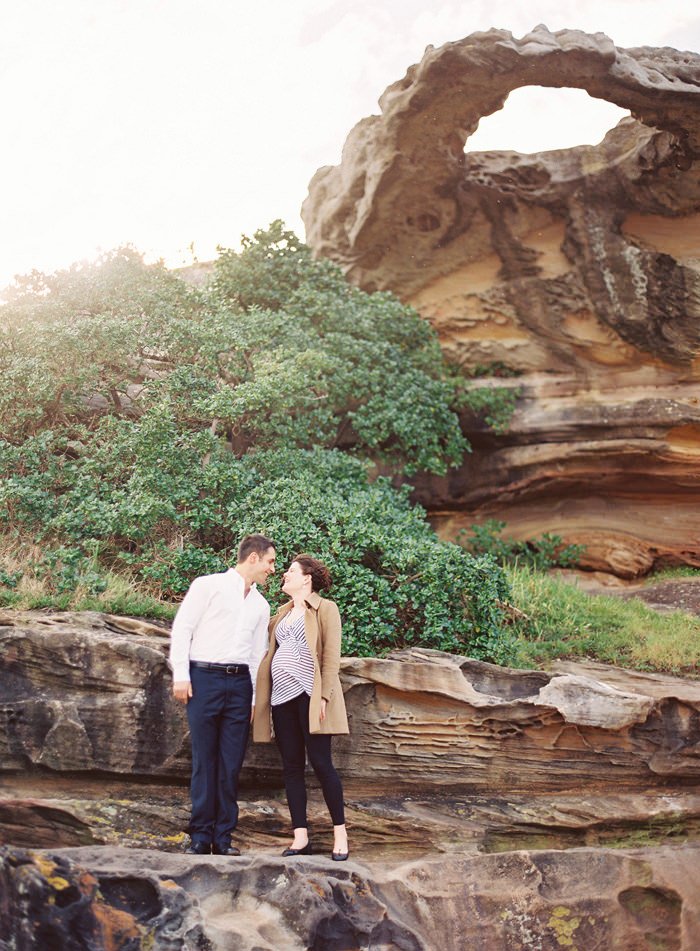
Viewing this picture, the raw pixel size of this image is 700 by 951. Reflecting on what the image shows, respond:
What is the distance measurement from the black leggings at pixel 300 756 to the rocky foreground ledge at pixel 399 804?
0.32 m

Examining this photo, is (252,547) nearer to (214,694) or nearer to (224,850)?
(214,694)

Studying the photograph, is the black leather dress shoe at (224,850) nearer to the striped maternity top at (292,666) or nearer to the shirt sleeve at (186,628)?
the striped maternity top at (292,666)

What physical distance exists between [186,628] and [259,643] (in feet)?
1.63

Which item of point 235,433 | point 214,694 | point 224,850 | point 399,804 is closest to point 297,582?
point 214,694

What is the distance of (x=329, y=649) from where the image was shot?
5.22m

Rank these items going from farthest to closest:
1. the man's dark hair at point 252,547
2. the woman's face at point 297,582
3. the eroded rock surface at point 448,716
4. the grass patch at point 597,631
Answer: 1. the grass patch at point 597,631
2. the eroded rock surface at point 448,716
3. the woman's face at point 297,582
4. the man's dark hair at point 252,547

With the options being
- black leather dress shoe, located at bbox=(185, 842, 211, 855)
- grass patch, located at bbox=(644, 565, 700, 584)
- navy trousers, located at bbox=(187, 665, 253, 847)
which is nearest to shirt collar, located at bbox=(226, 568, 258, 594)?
navy trousers, located at bbox=(187, 665, 253, 847)

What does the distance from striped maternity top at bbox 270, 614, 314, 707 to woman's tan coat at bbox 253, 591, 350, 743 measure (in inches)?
1.8

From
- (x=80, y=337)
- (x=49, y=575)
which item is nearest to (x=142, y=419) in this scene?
(x=80, y=337)

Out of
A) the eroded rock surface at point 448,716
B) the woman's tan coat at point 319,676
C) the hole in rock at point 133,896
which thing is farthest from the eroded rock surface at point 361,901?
the woman's tan coat at point 319,676

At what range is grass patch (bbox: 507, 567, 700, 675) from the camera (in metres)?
8.16

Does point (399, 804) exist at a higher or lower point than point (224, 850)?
lower

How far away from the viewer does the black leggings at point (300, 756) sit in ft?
16.8

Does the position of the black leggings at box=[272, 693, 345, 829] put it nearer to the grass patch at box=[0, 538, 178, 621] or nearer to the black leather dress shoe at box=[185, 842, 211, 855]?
the black leather dress shoe at box=[185, 842, 211, 855]
